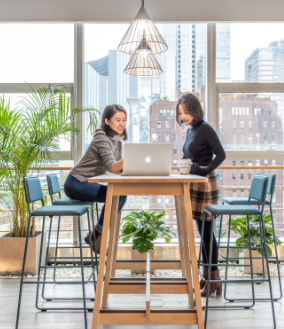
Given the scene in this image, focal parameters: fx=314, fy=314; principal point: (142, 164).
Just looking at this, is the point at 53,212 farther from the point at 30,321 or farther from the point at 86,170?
the point at 30,321

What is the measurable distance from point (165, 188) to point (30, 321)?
1.26m

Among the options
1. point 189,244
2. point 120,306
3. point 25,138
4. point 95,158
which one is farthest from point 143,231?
point 25,138

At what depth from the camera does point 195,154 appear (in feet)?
7.97

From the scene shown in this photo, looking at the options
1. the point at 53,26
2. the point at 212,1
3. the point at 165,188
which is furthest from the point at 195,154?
the point at 53,26

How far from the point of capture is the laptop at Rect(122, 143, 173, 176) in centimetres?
175

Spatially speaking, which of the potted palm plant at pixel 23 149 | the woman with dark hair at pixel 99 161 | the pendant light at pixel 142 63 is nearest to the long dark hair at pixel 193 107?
the pendant light at pixel 142 63

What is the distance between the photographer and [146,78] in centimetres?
339

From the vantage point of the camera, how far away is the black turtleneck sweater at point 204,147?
91.8 inches

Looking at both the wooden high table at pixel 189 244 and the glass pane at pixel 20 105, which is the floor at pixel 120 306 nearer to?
the wooden high table at pixel 189 244

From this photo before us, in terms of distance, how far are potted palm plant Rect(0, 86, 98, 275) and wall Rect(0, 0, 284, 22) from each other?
0.84 m

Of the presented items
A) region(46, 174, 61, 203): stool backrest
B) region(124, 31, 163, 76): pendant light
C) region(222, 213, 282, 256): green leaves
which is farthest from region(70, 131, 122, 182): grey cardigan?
region(222, 213, 282, 256): green leaves

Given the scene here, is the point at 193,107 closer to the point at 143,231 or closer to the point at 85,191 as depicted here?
the point at 85,191

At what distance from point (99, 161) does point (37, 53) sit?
67.7 inches

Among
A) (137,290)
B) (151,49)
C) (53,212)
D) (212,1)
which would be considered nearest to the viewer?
(53,212)
